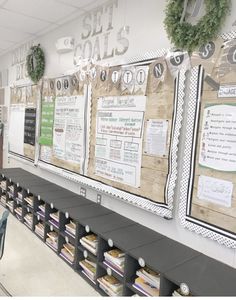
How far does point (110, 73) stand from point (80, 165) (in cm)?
104

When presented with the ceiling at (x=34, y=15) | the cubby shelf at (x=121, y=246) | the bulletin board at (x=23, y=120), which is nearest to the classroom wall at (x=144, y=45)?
the cubby shelf at (x=121, y=246)

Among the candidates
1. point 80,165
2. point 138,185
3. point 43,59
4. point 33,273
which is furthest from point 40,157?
point 138,185

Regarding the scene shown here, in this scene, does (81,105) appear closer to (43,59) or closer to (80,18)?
(80,18)

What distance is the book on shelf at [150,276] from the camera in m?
1.72

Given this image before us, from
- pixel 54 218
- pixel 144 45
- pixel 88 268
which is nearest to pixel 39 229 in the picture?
pixel 54 218

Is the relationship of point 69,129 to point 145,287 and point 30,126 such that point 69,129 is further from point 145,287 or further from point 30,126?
point 145,287

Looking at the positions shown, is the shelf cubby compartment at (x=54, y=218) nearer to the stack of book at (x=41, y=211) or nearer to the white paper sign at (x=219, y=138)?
the stack of book at (x=41, y=211)

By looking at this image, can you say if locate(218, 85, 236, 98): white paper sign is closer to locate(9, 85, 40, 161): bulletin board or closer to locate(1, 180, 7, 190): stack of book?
locate(9, 85, 40, 161): bulletin board

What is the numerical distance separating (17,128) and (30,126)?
553mm

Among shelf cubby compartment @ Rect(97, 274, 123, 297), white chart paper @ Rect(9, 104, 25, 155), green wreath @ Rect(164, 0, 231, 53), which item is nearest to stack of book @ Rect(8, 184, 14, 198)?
white chart paper @ Rect(9, 104, 25, 155)

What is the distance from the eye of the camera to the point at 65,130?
3.11 m

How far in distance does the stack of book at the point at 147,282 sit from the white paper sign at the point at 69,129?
4.63ft

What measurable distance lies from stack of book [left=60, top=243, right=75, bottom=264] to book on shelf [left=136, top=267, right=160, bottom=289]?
86 cm

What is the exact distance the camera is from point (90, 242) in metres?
2.22
